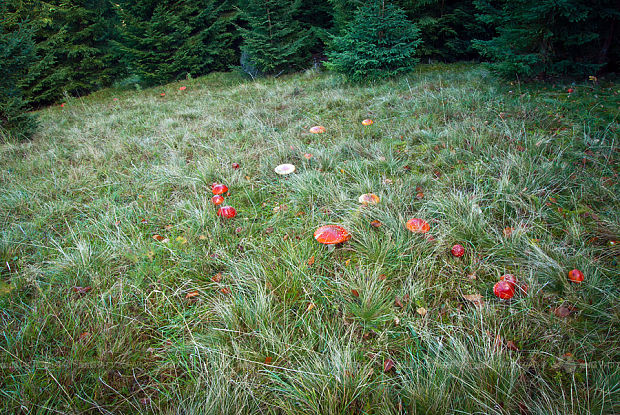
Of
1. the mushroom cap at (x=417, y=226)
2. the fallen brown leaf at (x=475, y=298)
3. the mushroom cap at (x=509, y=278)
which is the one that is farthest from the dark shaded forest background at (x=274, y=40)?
the fallen brown leaf at (x=475, y=298)

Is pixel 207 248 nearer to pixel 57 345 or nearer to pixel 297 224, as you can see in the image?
pixel 297 224

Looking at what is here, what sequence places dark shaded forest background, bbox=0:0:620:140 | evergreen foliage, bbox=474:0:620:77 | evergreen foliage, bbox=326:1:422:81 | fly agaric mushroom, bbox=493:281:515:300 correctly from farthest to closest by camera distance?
evergreen foliage, bbox=326:1:422:81, dark shaded forest background, bbox=0:0:620:140, evergreen foliage, bbox=474:0:620:77, fly agaric mushroom, bbox=493:281:515:300

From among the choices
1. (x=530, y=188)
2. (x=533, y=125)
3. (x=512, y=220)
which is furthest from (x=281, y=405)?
(x=533, y=125)

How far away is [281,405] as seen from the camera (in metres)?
1.14

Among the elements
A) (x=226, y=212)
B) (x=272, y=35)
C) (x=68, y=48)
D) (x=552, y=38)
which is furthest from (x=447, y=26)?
(x=68, y=48)

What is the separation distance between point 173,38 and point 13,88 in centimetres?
552

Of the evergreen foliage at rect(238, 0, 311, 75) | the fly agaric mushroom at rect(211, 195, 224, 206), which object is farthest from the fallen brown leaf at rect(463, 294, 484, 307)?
the evergreen foliage at rect(238, 0, 311, 75)

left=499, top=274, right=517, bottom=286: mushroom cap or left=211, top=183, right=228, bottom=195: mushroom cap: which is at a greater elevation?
left=211, top=183, right=228, bottom=195: mushroom cap

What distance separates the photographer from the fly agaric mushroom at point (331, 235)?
193 centimetres

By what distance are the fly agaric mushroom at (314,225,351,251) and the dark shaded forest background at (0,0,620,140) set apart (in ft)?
14.8

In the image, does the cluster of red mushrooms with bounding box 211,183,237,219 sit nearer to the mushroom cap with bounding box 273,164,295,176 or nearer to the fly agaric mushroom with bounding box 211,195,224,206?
the fly agaric mushroom with bounding box 211,195,224,206

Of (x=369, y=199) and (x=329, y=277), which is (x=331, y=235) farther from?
(x=369, y=199)

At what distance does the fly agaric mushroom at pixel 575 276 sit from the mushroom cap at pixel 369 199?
4.08 feet

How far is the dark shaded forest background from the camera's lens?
183 inches
